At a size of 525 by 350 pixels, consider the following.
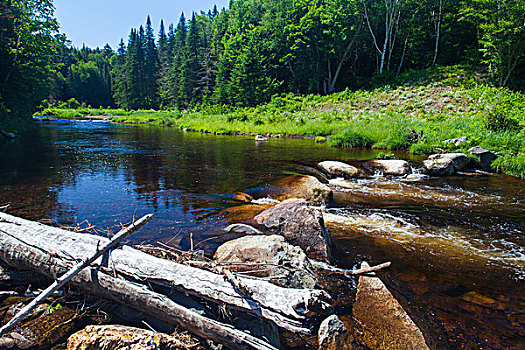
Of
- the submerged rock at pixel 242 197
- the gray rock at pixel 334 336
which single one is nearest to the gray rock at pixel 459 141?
the submerged rock at pixel 242 197

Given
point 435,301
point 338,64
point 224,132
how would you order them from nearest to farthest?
point 435,301, point 224,132, point 338,64

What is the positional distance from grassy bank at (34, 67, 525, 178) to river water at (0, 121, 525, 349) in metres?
4.98

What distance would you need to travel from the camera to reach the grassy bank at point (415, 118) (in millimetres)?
15023

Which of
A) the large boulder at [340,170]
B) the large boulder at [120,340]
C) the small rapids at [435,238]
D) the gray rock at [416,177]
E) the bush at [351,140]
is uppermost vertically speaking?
the bush at [351,140]

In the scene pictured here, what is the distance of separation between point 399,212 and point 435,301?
3886 mm

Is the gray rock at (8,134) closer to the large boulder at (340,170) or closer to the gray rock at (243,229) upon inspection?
the large boulder at (340,170)

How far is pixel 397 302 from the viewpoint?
3775 mm

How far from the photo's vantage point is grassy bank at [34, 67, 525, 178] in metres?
15.0

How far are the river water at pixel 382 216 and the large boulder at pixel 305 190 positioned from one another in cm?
44

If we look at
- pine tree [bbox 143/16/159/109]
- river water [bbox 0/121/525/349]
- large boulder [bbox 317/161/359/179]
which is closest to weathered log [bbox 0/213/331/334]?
river water [bbox 0/121/525/349]

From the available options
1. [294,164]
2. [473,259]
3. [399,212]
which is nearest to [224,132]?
[294,164]

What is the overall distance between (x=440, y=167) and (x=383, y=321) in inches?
419

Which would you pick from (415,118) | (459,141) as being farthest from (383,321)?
(415,118)

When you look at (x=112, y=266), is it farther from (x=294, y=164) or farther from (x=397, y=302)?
(x=294, y=164)
